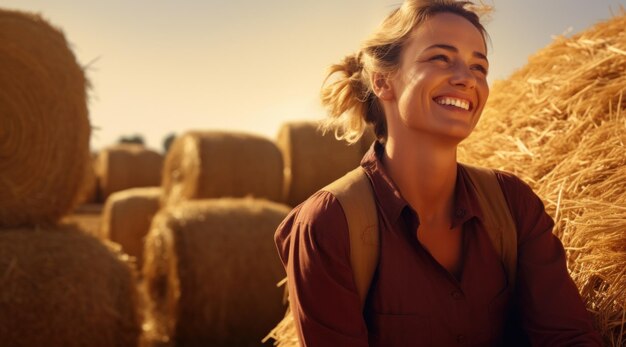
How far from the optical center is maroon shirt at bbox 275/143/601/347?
1562 mm

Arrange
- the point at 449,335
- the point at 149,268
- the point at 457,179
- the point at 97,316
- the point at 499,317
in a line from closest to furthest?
the point at 449,335
the point at 499,317
the point at 457,179
the point at 97,316
the point at 149,268

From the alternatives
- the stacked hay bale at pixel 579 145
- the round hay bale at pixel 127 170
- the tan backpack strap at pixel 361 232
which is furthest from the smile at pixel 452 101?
the round hay bale at pixel 127 170

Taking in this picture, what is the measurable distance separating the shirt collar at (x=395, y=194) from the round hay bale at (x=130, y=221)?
5.66 meters

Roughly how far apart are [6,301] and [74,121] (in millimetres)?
1342

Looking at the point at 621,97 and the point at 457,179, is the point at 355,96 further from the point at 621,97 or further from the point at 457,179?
the point at 621,97

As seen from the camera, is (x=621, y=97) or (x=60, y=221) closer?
(x=621, y=97)

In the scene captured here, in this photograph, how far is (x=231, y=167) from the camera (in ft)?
19.0

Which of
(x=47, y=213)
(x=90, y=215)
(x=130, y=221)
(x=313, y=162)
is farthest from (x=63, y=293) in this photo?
(x=90, y=215)

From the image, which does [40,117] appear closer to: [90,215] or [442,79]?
[442,79]

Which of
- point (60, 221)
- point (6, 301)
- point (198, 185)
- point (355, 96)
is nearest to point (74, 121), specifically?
point (60, 221)

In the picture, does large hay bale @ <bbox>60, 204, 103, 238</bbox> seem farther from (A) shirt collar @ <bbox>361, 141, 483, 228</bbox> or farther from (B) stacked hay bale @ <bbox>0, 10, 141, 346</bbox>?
(A) shirt collar @ <bbox>361, 141, 483, 228</bbox>

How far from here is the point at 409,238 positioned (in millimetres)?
1691

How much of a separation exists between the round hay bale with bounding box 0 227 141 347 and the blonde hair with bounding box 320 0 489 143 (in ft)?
7.03

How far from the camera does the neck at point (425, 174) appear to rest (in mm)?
1808
